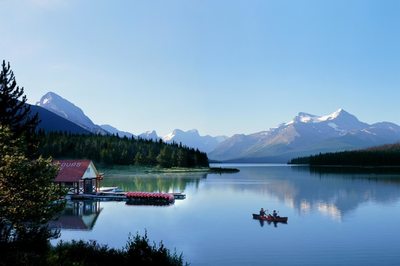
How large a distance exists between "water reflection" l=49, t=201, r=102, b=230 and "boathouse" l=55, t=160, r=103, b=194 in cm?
523

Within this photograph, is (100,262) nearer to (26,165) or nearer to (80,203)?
(26,165)

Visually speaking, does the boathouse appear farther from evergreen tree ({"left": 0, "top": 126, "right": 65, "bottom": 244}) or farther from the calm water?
evergreen tree ({"left": 0, "top": 126, "right": 65, "bottom": 244})

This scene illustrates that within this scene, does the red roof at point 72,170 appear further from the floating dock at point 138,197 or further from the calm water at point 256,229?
the calm water at point 256,229

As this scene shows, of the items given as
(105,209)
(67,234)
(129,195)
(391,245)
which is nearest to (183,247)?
(67,234)

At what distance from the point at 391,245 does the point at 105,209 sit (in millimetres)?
46198

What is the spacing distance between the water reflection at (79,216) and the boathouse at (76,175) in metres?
5.23

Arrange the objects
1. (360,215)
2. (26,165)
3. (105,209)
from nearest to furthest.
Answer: (26,165)
(360,215)
(105,209)

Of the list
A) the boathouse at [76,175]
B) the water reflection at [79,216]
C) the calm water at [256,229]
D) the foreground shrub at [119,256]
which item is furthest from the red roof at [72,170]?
the foreground shrub at [119,256]

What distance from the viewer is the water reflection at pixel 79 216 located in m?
52.5

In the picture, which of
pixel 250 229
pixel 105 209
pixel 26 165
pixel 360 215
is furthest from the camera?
pixel 105 209

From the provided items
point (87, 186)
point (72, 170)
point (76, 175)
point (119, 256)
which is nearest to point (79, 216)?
point (76, 175)

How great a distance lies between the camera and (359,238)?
152ft

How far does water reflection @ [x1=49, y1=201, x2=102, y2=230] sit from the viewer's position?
52.5 metres

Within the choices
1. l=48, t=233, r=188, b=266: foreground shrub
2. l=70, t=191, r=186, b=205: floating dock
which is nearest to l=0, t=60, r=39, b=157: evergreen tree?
l=48, t=233, r=188, b=266: foreground shrub
